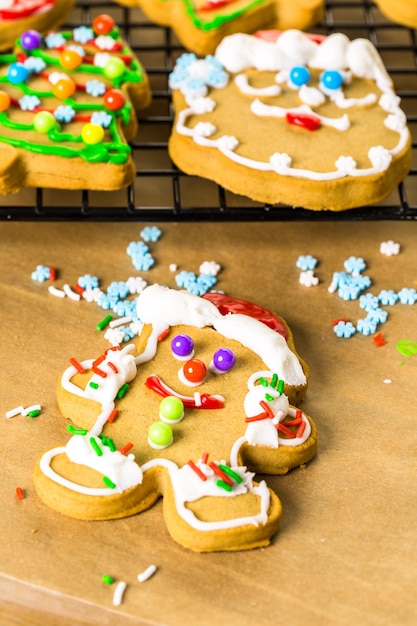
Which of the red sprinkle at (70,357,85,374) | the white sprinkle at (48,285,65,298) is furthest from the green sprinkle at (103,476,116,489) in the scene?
the white sprinkle at (48,285,65,298)

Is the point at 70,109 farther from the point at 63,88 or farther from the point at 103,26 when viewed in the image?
the point at 103,26

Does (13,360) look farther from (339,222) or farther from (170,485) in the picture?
(339,222)

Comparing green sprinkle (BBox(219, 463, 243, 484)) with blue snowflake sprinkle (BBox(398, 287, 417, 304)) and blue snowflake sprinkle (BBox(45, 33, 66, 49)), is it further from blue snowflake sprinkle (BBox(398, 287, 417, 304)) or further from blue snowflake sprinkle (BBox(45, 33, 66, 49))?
blue snowflake sprinkle (BBox(45, 33, 66, 49))

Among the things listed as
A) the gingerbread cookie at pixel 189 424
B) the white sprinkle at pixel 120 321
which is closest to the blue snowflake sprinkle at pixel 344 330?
the gingerbread cookie at pixel 189 424

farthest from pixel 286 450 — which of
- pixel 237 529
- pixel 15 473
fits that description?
pixel 15 473

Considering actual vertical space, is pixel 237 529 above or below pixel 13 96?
below

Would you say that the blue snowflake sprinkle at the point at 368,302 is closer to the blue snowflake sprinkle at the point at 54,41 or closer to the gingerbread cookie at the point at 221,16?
the gingerbread cookie at the point at 221,16

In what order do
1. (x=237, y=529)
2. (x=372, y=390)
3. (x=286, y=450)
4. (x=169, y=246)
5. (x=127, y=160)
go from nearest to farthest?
(x=237, y=529), (x=286, y=450), (x=372, y=390), (x=127, y=160), (x=169, y=246)
